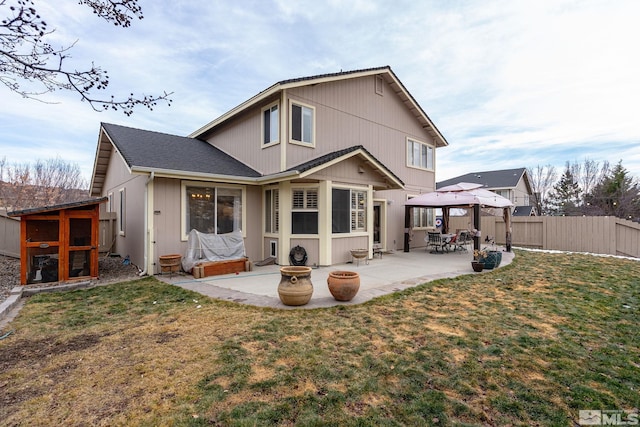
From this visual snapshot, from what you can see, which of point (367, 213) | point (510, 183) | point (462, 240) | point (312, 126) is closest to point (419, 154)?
point (462, 240)

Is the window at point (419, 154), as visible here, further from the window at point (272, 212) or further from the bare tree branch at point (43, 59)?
the bare tree branch at point (43, 59)

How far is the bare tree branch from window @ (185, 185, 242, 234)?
5.18 m

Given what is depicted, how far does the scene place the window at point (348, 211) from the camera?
9289 millimetres

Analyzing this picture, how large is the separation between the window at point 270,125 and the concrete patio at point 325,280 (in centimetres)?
410

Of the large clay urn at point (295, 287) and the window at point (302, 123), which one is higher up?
the window at point (302, 123)

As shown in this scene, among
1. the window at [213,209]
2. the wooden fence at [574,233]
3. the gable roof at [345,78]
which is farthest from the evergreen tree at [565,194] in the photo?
the window at [213,209]

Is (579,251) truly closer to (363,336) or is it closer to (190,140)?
(363,336)

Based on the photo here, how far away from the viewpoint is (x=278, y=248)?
9.24 metres

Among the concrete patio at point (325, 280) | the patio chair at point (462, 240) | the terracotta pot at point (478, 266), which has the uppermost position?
the patio chair at point (462, 240)

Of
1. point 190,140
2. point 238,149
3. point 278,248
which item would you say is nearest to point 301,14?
point 238,149

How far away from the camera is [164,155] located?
908cm

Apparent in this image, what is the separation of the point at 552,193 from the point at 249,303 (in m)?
42.3

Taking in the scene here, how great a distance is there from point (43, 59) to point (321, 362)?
15.1ft

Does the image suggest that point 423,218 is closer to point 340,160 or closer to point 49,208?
point 340,160
